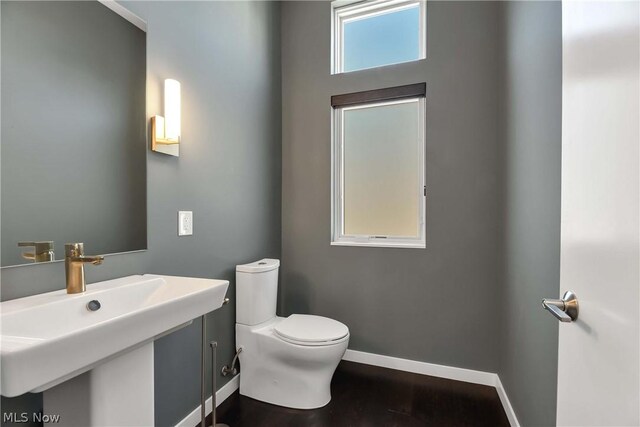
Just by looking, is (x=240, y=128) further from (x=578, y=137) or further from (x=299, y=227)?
(x=578, y=137)

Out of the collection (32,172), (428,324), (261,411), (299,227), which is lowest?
(261,411)

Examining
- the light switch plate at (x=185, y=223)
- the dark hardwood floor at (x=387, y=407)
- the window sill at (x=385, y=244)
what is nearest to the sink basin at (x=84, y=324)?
the light switch plate at (x=185, y=223)

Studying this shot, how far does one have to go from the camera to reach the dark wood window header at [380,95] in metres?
2.10

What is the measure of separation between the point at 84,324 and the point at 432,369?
2.03 meters

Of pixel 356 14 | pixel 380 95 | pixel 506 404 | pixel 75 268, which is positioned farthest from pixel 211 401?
pixel 356 14

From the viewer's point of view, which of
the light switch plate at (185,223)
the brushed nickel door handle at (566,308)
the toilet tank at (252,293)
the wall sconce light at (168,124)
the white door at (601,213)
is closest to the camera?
the white door at (601,213)

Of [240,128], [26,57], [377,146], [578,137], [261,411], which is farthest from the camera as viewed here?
[377,146]

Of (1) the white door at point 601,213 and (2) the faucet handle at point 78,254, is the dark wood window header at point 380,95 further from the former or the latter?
(2) the faucet handle at point 78,254

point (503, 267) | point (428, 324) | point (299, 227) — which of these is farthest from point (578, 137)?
point (299, 227)

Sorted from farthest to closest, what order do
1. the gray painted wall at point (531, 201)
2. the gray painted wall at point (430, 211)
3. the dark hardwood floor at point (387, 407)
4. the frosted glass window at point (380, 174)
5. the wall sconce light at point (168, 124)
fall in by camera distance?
the frosted glass window at point (380, 174)
the gray painted wall at point (430, 211)
the dark hardwood floor at point (387, 407)
the wall sconce light at point (168, 124)
the gray painted wall at point (531, 201)

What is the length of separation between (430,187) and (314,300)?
1239 millimetres

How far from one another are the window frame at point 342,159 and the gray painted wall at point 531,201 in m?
0.52

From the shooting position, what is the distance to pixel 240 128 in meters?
1.96

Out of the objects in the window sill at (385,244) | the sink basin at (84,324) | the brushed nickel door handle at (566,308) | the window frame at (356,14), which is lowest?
the sink basin at (84,324)
